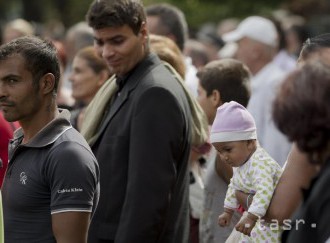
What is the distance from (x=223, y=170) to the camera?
5.53 meters

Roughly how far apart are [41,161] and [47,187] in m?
0.13

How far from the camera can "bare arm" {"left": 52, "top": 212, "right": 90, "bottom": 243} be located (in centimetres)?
429

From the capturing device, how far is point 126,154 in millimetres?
5332

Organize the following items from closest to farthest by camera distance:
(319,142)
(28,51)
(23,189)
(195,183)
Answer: (319,142) < (23,189) < (28,51) < (195,183)

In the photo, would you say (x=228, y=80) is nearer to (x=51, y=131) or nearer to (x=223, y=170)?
(x=223, y=170)

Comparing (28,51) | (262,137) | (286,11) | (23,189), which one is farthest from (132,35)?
(286,11)

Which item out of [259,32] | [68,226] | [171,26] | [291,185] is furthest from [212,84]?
[259,32]

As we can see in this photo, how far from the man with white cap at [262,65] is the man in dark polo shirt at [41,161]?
4389mm

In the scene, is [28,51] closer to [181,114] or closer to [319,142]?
[181,114]

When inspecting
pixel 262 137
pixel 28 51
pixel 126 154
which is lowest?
pixel 262 137

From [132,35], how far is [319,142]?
102 inches

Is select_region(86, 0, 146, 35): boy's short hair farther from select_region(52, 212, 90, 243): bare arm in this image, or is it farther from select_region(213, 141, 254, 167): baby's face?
select_region(52, 212, 90, 243): bare arm

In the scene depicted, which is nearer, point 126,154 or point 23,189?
point 23,189

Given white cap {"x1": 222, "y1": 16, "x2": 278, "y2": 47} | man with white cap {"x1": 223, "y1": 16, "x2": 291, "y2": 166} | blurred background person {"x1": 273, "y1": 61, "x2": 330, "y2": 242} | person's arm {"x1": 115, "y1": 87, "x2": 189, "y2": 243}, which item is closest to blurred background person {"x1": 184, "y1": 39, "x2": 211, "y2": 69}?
man with white cap {"x1": 223, "y1": 16, "x2": 291, "y2": 166}
